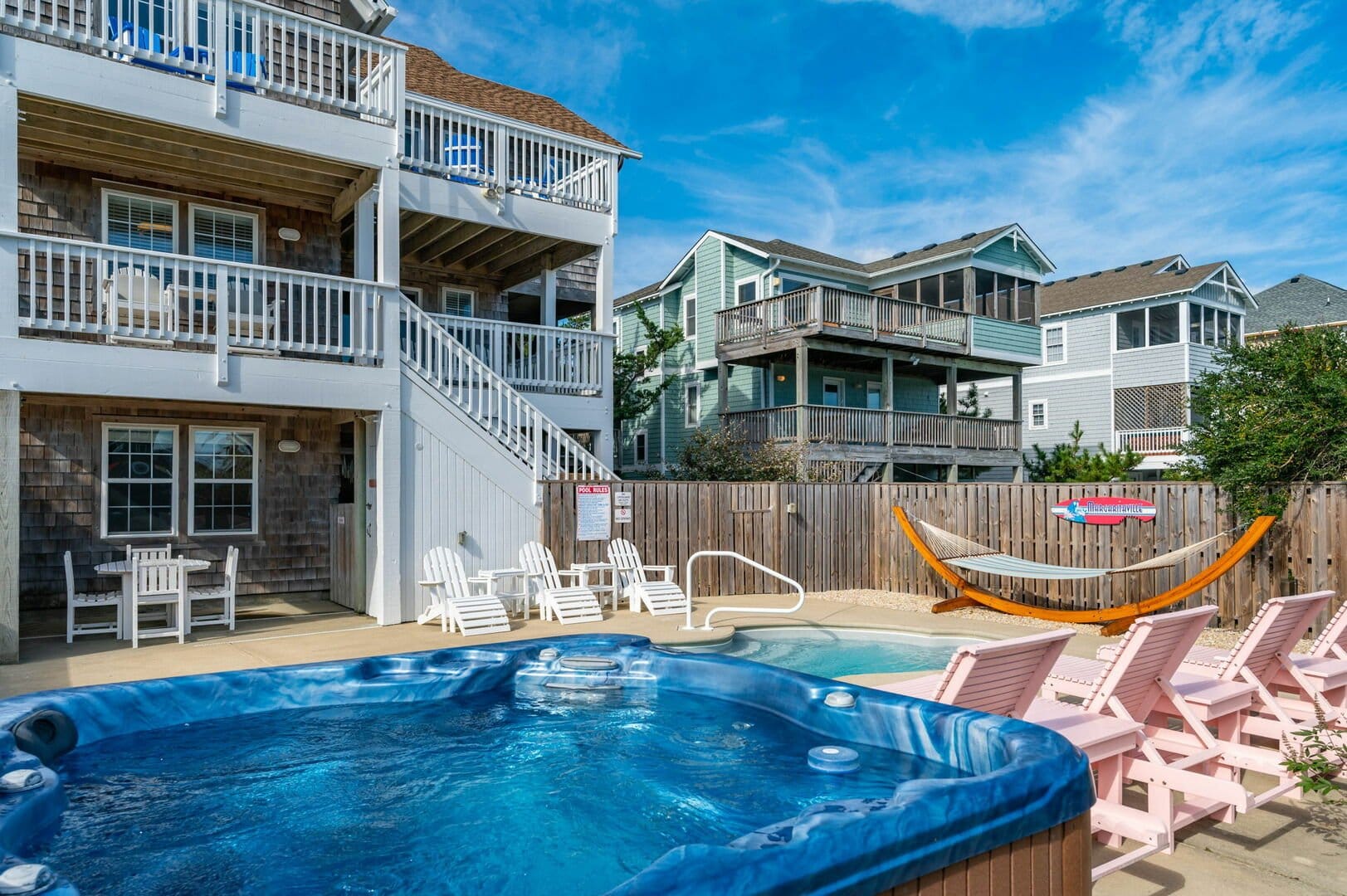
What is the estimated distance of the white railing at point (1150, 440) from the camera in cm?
2345

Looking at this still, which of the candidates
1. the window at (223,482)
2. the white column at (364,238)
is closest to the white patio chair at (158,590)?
the window at (223,482)

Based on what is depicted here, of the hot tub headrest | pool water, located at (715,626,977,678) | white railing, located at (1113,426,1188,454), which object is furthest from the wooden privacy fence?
white railing, located at (1113,426,1188,454)

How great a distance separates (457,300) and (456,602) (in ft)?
21.5

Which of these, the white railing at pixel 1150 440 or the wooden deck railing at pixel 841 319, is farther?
A: the white railing at pixel 1150 440

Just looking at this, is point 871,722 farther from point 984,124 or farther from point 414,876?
point 984,124

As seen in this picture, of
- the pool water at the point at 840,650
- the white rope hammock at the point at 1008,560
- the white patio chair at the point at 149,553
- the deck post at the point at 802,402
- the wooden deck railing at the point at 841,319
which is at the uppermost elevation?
the wooden deck railing at the point at 841,319

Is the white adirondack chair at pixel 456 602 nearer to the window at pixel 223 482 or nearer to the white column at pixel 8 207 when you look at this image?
the window at pixel 223 482

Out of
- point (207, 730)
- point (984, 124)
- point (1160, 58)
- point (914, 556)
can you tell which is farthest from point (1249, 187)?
point (207, 730)

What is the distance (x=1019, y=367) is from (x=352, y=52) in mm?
17353

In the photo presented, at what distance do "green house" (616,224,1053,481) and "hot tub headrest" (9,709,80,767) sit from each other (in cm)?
1440

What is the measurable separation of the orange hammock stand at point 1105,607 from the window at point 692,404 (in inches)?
472

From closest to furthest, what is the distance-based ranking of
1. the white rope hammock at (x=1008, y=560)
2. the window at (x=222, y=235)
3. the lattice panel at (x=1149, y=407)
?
the white rope hammock at (x=1008, y=560), the window at (x=222, y=235), the lattice panel at (x=1149, y=407)

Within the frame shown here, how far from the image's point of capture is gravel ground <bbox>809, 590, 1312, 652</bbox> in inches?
368

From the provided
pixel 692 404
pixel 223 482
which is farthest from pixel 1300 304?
pixel 223 482
